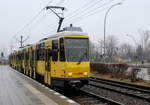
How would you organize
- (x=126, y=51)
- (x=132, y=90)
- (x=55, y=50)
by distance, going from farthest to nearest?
(x=126, y=51) → (x=132, y=90) → (x=55, y=50)

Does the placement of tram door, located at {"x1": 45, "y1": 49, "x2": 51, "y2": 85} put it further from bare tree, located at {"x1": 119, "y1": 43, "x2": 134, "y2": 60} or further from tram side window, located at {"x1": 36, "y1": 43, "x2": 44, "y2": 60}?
bare tree, located at {"x1": 119, "y1": 43, "x2": 134, "y2": 60}

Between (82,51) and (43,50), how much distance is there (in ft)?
13.9

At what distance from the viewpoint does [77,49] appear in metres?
13.6

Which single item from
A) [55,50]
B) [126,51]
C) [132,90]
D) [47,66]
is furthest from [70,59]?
[126,51]

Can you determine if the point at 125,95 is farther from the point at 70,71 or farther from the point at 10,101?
the point at 10,101

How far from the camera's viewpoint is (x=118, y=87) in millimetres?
17234

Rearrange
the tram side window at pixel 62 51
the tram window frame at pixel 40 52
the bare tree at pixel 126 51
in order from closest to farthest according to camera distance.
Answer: the tram side window at pixel 62 51, the tram window frame at pixel 40 52, the bare tree at pixel 126 51

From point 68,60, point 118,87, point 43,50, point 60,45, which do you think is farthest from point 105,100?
point 43,50

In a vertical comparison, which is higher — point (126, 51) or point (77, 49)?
point (126, 51)

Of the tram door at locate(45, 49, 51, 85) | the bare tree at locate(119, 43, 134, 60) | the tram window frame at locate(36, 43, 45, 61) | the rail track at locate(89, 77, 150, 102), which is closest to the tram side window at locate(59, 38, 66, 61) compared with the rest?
the tram door at locate(45, 49, 51, 85)

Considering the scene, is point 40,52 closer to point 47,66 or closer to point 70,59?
point 47,66

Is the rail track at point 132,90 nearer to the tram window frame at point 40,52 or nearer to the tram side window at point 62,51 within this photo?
the tram side window at point 62,51

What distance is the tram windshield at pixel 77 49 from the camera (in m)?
13.4

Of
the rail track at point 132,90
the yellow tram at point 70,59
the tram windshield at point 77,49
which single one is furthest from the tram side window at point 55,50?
the rail track at point 132,90
